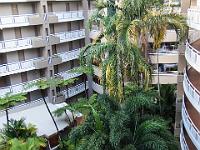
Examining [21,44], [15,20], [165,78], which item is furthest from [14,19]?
[165,78]

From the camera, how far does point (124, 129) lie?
17281mm

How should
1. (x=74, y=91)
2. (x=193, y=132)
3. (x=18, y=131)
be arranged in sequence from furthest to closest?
(x=74, y=91), (x=18, y=131), (x=193, y=132)

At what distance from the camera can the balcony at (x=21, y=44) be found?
98.8 feet

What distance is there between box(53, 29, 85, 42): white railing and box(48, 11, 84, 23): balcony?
1617mm

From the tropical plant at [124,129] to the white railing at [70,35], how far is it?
60.2 ft

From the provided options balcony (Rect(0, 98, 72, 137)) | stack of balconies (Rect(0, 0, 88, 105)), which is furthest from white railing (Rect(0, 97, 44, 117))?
stack of balconies (Rect(0, 0, 88, 105))

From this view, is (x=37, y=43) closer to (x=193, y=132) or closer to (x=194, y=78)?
(x=194, y=78)

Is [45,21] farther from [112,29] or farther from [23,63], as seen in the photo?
[112,29]

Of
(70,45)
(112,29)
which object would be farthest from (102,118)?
(70,45)

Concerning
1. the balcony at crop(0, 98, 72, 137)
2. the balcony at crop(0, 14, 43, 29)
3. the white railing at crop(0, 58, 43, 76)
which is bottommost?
the balcony at crop(0, 98, 72, 137)

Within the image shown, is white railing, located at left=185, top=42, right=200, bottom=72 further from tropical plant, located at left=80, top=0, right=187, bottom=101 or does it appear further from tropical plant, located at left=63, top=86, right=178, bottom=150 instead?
tropical plant, located at left=63, top=86, right=178, bottom=150

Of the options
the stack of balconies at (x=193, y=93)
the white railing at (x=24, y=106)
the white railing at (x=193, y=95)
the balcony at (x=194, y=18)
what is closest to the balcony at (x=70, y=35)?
the white railing at (x=24, y=106)

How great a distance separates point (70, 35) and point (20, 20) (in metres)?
7.48

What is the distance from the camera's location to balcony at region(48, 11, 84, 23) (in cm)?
3390
